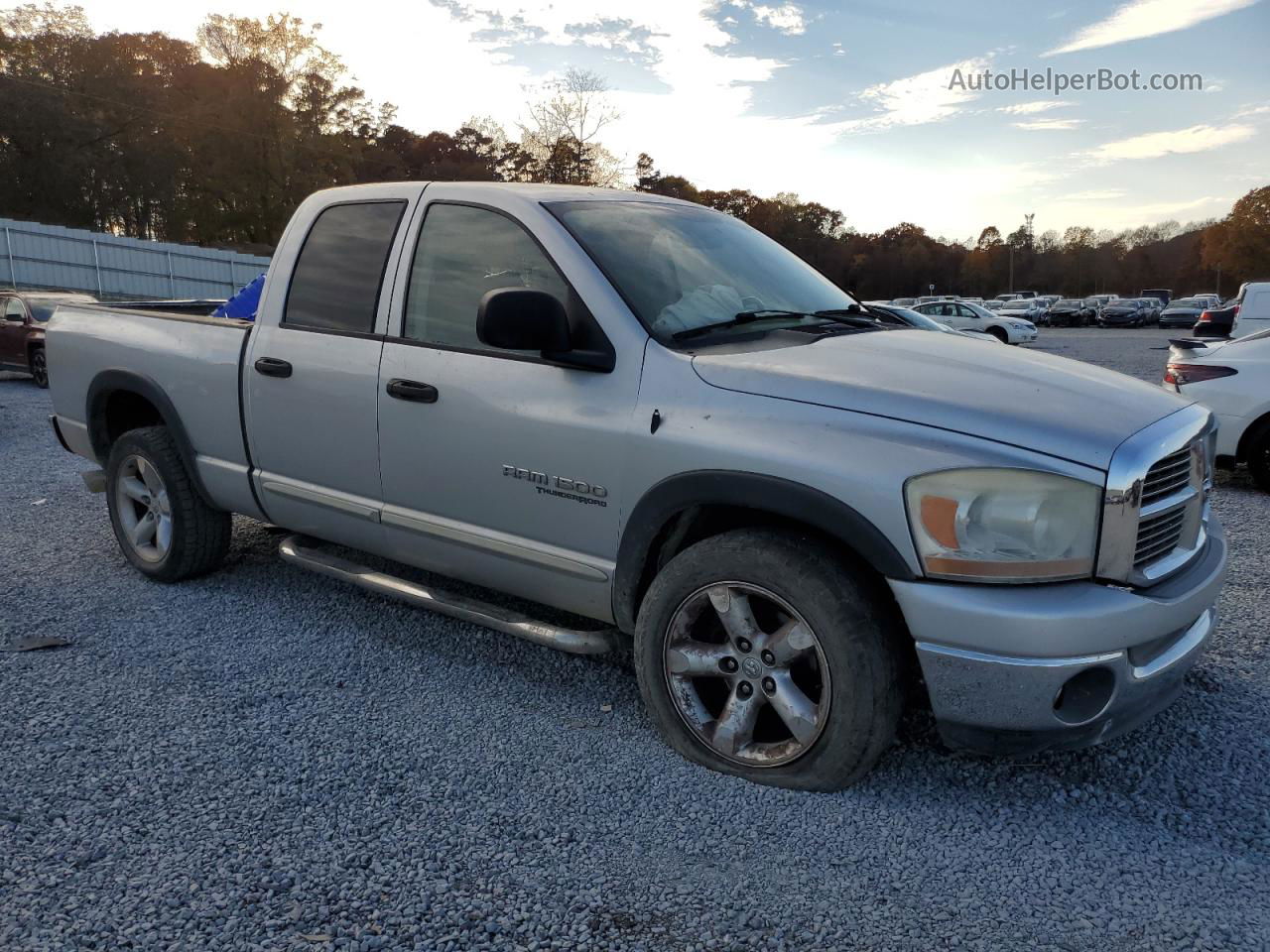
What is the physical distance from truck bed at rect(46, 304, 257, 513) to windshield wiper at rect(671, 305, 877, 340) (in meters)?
2.20

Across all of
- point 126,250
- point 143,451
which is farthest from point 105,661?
point 126,250

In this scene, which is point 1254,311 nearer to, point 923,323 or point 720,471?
point 923,323

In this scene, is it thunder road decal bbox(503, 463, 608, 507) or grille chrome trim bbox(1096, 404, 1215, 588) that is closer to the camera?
grille chrome trim bbox(1096, 404, 1215, 588)

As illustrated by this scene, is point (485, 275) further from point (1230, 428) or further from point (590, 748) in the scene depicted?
point (1230, 428)

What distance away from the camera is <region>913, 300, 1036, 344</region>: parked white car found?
32.7 meters

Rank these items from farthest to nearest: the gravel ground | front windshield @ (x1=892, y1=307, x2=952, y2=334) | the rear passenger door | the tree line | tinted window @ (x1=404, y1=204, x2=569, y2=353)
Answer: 1. the tree line
2. front windshield @ (x1=892, y1=307, x2=952, y2=334)
3. the rear passenger door
4. tinted window @ (x1=404, y1=204, x2=569, y2=353)
5. the gravel ground

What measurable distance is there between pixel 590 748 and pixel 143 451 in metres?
2.97

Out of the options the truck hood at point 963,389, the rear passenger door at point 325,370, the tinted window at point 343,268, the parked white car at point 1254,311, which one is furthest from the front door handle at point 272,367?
the parked white car at point 1254,311

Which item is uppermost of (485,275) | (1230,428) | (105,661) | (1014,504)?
(485,275)

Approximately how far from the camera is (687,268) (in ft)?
11.8

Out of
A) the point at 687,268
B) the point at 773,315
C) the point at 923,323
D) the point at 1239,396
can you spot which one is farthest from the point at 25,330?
the point at 1239,396

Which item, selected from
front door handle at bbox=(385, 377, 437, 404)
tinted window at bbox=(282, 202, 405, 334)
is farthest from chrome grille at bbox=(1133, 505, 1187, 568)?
tinted window at bbox=(282, 202, 405, 334)

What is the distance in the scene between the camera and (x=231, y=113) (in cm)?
5169

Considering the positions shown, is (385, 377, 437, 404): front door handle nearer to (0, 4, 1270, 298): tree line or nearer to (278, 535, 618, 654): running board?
(278, 535, 618, 654): running board
